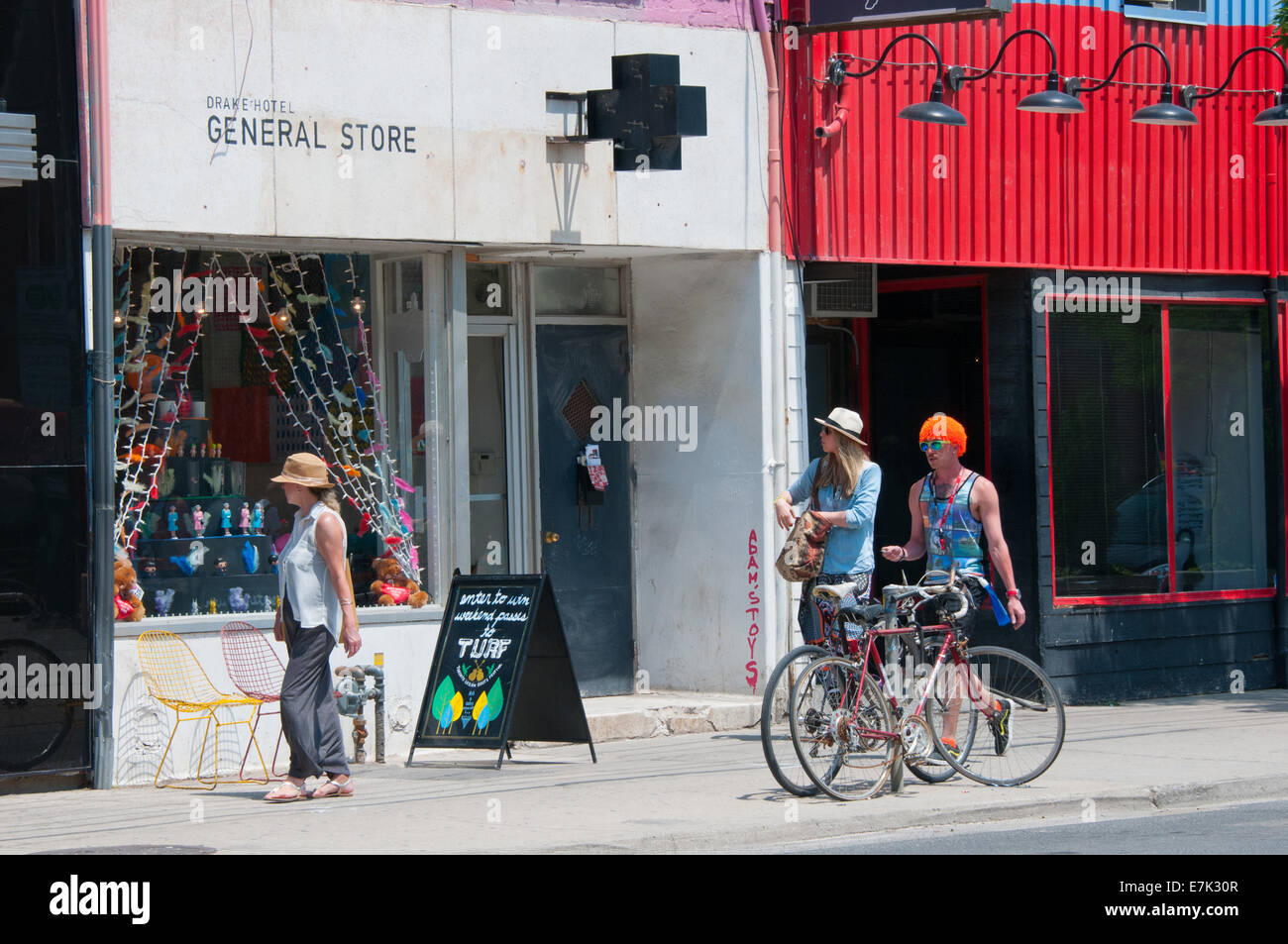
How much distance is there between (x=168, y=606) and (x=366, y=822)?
2.89 m

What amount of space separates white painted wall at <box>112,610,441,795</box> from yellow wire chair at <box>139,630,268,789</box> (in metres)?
0.04

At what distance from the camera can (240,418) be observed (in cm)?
1196

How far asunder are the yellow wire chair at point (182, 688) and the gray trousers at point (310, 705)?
81 centimetres

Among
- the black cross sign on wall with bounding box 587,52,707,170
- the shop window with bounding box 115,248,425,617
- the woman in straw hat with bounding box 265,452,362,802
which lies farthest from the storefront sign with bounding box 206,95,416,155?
the woman in straw hat with bounding box 265,452,362,802

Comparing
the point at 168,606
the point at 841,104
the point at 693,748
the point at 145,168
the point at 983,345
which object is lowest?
the point at 693,748

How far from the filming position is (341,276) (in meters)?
12.3

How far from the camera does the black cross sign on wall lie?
12312 millimetres

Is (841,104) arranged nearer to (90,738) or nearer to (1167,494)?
(1167,494)

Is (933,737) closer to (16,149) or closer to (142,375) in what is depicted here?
(142,375)

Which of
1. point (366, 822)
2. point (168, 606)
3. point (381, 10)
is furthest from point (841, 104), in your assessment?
point (366, 822)

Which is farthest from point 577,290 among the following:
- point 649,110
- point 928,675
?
point 928,675

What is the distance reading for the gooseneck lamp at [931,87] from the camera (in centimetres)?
1288

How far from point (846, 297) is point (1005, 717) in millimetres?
5100

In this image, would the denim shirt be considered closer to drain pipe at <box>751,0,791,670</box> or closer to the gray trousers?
drain pipe at <box>751,0,791,670</box>
